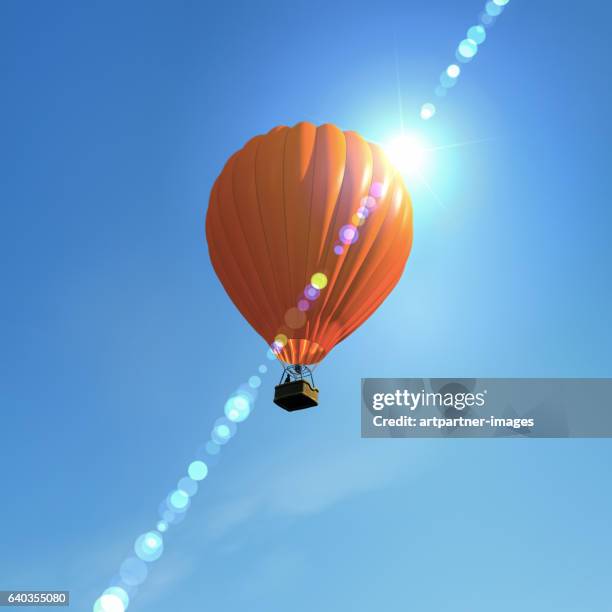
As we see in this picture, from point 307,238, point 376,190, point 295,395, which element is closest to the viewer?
point 295,395

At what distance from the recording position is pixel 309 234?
77.3ft

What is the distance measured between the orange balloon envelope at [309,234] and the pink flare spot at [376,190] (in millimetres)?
35

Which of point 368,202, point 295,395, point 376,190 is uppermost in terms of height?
point 376,190

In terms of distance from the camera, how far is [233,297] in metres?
25.8

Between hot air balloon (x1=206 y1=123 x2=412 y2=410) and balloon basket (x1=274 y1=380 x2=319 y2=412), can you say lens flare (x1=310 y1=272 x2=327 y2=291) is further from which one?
balloon basket (x1=274 y1=380 x2=319 y2=412)

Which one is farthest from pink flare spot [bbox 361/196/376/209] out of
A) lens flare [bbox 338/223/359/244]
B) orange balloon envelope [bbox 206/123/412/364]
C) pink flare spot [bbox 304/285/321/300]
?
pink flare spot [bbox 304/285/321/300]

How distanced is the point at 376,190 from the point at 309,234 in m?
2.59

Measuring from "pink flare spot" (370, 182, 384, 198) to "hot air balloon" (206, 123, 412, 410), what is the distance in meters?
0.03

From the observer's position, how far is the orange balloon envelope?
2359 centimetres

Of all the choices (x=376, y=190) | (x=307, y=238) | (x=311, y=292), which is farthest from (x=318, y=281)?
(x=376, y=190)

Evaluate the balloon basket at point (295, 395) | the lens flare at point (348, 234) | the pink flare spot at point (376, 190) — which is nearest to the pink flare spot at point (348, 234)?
the lens flare at point (348, 234)

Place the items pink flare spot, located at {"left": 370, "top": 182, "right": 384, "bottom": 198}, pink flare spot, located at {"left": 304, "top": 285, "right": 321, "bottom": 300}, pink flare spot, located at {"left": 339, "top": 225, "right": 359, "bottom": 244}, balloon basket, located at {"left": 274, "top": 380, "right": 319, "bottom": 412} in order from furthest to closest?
pink flare spot, located at {"left": 370, "top": 182, "right": 384, "bottom": 198} < pink flare spot, located at {"left": 339, "top": 225, "right": 359, "bottom": 244} < pink flare spot, located at {"left": 304, "top": 285, "right": 321, "bottom": 300} < balloon basket, located at {"left": 274, "top": 380, "right": 319, "bottom": 412}

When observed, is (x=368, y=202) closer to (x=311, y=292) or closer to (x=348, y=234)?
(x=348, y=234)

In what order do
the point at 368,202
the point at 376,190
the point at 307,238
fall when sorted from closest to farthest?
the point at 307,238 → the point at 368,202 → the point at 376,190
